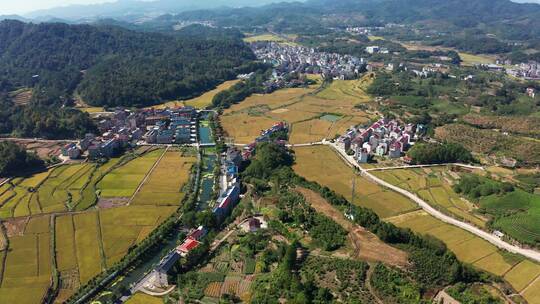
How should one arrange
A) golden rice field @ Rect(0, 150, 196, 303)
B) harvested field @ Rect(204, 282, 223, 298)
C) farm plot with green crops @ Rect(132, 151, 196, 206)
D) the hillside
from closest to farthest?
harvested field @ Rect(204, 282, 223, 298) → golden rice field @ Rect(0, 150, 196, 303) → farm plot with green crops @ Rect(132, 151, 196, 206) → the hillside

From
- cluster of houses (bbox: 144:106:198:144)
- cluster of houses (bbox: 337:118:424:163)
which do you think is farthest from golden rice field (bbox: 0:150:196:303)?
cluster of houses (bbox: 337:118:424:163)

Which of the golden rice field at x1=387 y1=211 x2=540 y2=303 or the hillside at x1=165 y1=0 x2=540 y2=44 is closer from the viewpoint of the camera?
the golden rice field at x1=387 y1=211 x2=540 y2=303

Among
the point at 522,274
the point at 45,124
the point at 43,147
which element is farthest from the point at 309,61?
the point at 522,274

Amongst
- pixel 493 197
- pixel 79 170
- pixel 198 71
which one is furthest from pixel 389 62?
pixel 79 170

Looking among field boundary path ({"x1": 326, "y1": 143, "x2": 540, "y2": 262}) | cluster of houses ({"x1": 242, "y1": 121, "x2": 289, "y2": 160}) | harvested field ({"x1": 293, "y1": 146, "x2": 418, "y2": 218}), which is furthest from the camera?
cluster of houses ({"x1": 242, "y1": 121, "x2": 289, "y2": 160})

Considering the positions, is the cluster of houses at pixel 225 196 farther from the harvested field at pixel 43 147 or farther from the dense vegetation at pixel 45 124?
the dense vegetation at pixel 45 124

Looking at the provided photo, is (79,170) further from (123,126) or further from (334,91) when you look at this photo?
(334,91)

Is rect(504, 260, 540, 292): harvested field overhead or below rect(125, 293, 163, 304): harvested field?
overhead

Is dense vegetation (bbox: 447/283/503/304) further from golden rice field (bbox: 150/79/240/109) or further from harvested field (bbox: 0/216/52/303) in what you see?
golden rice field (bbox: 150/79/240/109)
